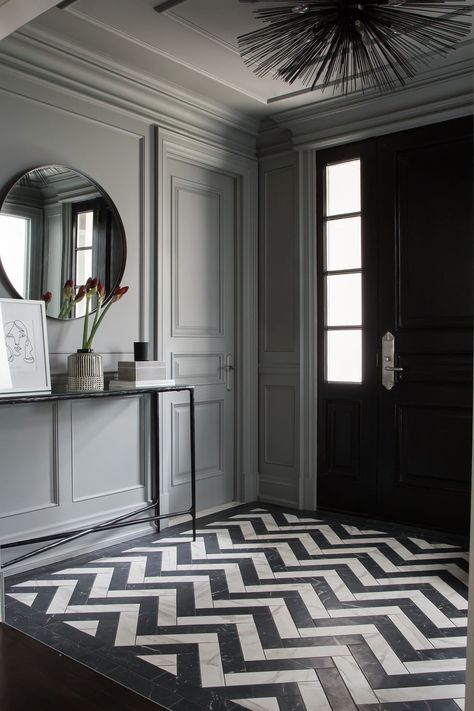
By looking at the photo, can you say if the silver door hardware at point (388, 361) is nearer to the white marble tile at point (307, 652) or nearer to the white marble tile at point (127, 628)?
the white marble tile at point (307, 652)

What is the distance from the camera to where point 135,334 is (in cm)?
373

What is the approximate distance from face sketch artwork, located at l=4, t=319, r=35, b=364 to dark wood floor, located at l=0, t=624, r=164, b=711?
4.07ft

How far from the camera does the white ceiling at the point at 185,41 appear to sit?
3.01 m

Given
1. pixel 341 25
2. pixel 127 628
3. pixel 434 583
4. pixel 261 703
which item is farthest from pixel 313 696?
pixel 341 25

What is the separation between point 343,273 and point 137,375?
162 cm

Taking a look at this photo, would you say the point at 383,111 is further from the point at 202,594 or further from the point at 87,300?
the point at 202,594

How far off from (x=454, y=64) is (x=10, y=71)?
2.40m

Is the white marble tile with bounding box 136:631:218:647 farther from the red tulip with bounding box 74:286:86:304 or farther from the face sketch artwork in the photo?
the red tulip with bounding box 74:286:86:304

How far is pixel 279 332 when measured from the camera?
4.49 metres

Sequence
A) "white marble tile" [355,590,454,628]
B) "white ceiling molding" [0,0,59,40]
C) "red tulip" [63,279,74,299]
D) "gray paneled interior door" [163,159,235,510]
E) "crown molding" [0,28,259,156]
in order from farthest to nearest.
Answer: "gray paneled interior door" [163,159,235,510] → "red tulip" [63,279,74,299] → "crown molding" [0,28,259,156] → "white marble tile" [355,590,454,628] → "white ceiling molding" [0,0,59,40]

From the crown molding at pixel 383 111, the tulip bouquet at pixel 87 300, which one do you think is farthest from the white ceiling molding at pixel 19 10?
the crown molding at pixel 383 111

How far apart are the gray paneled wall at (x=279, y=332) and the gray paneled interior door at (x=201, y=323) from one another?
25cm

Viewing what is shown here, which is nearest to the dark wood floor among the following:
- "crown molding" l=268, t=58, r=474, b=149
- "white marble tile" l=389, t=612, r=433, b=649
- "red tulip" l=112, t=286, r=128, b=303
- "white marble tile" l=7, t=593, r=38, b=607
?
"white marble tile" l=7, t=593, r=38, b=607

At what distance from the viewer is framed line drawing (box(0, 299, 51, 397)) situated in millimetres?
2887
